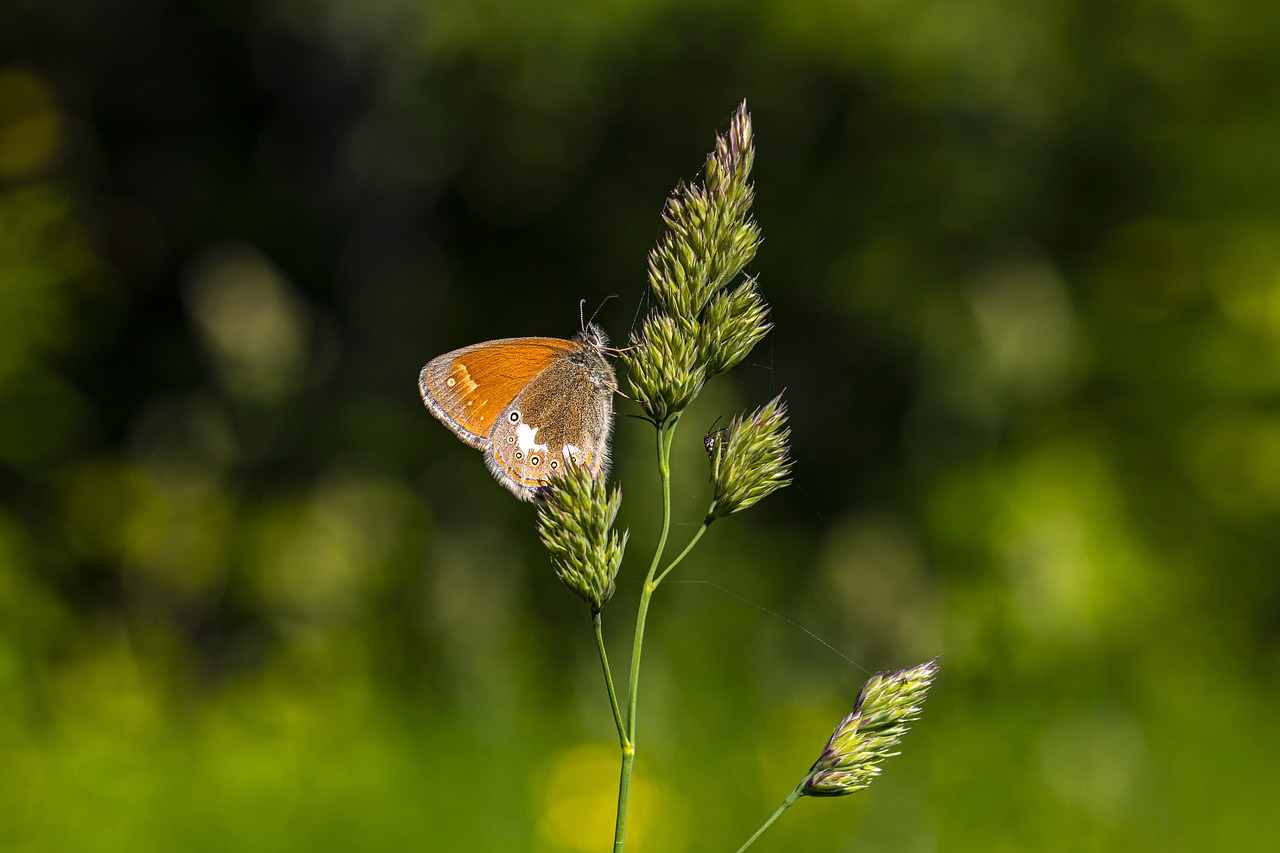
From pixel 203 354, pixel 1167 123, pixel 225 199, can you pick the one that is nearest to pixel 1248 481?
pixel 1167 123

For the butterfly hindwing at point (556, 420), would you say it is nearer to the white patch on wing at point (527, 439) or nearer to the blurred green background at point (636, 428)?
the white patch on wing at point (527, 439)

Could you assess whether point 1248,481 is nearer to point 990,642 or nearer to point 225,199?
point 990,642

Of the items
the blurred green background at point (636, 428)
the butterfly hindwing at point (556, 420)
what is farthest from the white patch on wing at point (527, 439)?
the blurred green background at point (636, 428)

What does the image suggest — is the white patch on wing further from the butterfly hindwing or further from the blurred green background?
the blurred green background

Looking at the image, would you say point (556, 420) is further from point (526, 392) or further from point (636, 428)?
point (636, 428)

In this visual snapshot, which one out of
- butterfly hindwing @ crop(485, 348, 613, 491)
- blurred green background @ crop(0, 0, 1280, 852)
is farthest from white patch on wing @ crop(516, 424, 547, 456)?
blurred green background @ crop(0, 0, 1280, 852)
